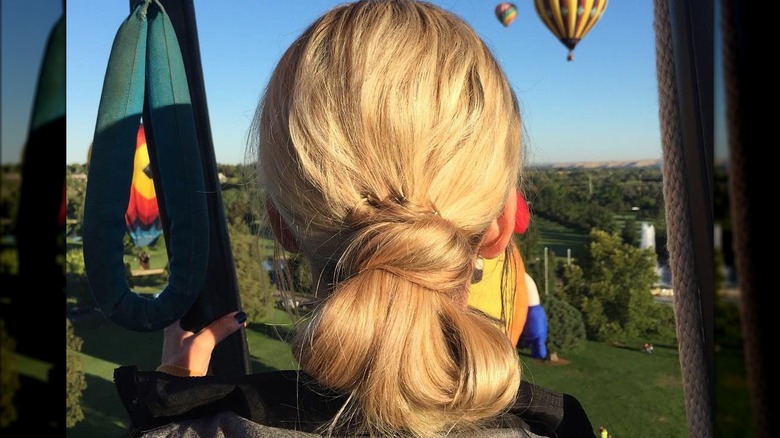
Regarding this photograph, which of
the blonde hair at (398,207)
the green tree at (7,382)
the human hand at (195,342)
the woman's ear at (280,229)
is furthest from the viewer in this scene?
the human hand at (195,342)

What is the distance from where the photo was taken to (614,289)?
3.71 ft

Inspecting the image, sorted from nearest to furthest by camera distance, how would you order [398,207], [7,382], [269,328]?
[7,382] → [398,207] → [269,328]

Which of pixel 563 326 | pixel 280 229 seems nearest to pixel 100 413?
pixel 280 229

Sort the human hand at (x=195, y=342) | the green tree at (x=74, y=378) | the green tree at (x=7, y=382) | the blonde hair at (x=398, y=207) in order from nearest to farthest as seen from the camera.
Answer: the green tree at (x=7, y=382) → the blonde hair at (x=398, y=207) → the human hand at (x=195, y=342) → the green tree at (x=74, y=378)

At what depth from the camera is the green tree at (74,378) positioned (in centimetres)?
110

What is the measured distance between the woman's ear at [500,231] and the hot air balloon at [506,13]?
1.31ft

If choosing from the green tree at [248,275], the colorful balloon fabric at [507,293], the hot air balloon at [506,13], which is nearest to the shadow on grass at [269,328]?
the green tree at [248,275]

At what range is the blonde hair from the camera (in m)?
0.55

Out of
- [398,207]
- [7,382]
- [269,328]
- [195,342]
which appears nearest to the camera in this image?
[7,382]

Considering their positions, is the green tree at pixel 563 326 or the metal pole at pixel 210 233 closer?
the metal pole at pixel 210 233

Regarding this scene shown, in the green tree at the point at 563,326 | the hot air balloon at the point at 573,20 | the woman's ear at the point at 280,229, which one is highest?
the hot air balloon at the point at 573,20

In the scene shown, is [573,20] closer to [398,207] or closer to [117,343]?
[398,207]

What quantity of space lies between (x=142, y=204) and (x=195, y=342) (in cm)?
22

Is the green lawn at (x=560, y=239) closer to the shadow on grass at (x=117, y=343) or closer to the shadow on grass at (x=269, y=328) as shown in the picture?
the shadow on grass at (x=269, y=328)
